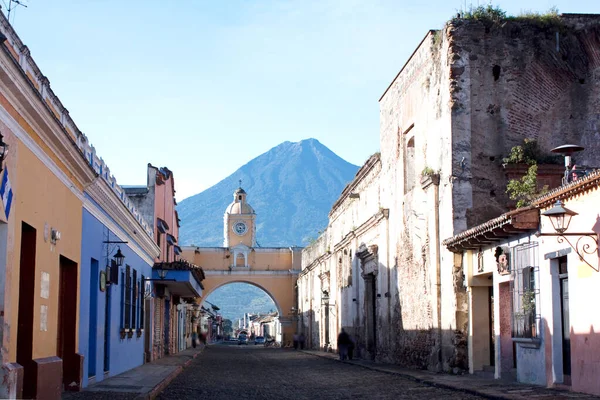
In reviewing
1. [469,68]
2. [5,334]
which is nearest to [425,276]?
[469,68]

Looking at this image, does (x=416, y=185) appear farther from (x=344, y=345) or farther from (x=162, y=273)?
(x=162, y=273)

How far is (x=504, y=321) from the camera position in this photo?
15.1 meters

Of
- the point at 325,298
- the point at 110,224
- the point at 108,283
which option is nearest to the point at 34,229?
the point at 108,283

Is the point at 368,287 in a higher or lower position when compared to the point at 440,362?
higher

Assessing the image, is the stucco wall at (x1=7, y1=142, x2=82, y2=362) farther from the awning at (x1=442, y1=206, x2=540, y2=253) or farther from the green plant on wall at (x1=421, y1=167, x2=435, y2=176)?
the green plant on wall at (x1=421, y1=167, x2=435, y2=176)

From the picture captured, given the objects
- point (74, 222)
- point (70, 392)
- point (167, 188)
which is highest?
point (167, 188)

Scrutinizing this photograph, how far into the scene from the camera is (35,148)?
32.2 ft

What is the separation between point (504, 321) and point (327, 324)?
75.6 ft

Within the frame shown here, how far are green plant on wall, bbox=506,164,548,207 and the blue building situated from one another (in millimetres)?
7198

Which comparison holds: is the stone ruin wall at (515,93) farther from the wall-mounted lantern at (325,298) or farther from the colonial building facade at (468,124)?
the wall-mounted lantern at (325,298)

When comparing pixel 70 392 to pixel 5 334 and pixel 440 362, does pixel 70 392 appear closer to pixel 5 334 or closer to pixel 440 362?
pixel 5 334

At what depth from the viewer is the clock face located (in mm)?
61812

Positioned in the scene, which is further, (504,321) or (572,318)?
(504,321)

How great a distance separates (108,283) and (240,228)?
4579cm
